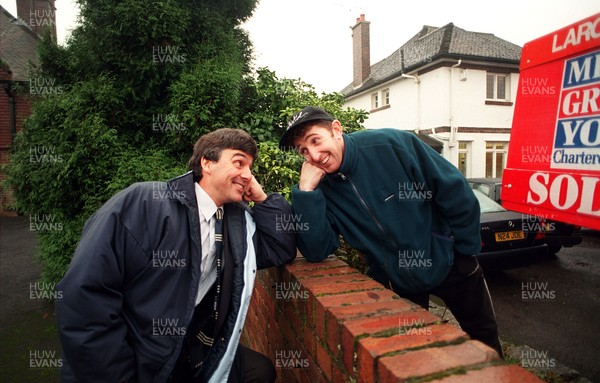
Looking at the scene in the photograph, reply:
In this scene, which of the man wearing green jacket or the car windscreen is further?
the car windscreen

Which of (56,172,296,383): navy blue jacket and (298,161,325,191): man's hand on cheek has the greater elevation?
(298,161,325,191): man's hand on cheek

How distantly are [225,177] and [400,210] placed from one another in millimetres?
1115

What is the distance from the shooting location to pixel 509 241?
5270 millimetres

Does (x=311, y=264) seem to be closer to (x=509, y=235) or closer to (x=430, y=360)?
(x=430, y=360)

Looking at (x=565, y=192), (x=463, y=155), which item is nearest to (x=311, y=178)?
(x=565, y=192)

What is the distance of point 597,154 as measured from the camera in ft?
6.89

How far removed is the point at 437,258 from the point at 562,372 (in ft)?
6.17

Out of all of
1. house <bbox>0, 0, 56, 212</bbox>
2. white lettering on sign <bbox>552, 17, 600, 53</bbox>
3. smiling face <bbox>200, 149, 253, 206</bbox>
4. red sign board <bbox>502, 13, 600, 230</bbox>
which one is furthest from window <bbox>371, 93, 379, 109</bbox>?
smiling face <bbox>200, 149, 253, 206</bbox>

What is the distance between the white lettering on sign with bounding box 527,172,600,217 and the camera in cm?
215

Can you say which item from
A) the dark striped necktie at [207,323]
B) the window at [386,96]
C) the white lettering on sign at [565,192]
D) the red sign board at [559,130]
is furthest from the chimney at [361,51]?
the dark striped necktie at [207,323]

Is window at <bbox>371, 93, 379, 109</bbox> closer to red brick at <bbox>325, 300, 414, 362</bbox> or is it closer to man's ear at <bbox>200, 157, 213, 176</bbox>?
man's ear at <bbox>200, 157, 213, 176</bbox>

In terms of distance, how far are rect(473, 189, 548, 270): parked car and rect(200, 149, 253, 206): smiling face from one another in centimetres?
456

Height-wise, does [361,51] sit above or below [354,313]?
above

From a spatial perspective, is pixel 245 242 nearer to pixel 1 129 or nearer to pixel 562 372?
pixel 562 372
